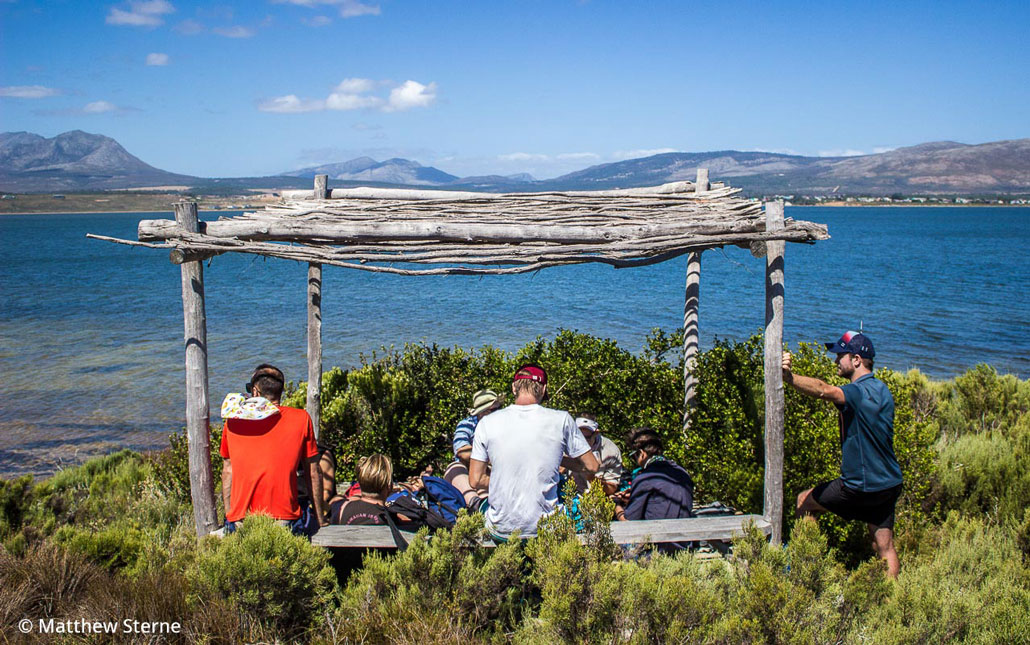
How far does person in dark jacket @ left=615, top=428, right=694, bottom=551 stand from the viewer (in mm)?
5426

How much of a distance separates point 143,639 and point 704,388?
5168mm

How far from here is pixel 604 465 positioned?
21.2 feet

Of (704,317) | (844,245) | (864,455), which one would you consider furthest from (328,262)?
(844,245)

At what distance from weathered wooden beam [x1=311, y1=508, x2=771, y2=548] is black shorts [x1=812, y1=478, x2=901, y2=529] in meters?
0.51

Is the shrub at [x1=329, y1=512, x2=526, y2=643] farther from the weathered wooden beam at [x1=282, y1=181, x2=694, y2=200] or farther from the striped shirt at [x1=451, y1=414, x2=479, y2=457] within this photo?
the weathered wooden beam at [x1=282, y1=181, x2=694, y2=200]

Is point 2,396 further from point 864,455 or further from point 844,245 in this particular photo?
point 844,245

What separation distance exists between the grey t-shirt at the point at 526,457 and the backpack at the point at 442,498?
770 mm

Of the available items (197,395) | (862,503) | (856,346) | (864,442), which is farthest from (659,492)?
(197,395)

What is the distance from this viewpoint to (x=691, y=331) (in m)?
7.67

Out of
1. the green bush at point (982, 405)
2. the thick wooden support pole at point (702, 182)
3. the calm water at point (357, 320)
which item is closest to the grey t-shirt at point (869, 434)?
the calm water at point (357, 320)

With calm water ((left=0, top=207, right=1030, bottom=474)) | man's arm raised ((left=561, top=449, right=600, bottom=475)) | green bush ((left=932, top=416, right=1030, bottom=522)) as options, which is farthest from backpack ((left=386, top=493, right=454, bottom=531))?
green bush ((left=932, top=416, right=1030, bottom=522))

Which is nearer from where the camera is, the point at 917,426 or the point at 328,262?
the point at 328,262

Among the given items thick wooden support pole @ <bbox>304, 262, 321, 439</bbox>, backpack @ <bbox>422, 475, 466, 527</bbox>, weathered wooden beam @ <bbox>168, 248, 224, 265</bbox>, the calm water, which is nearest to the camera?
weathered wooden beam @ <bbox>168, 248, 224, 265</bbox>

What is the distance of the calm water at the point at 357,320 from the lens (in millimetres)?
14797
